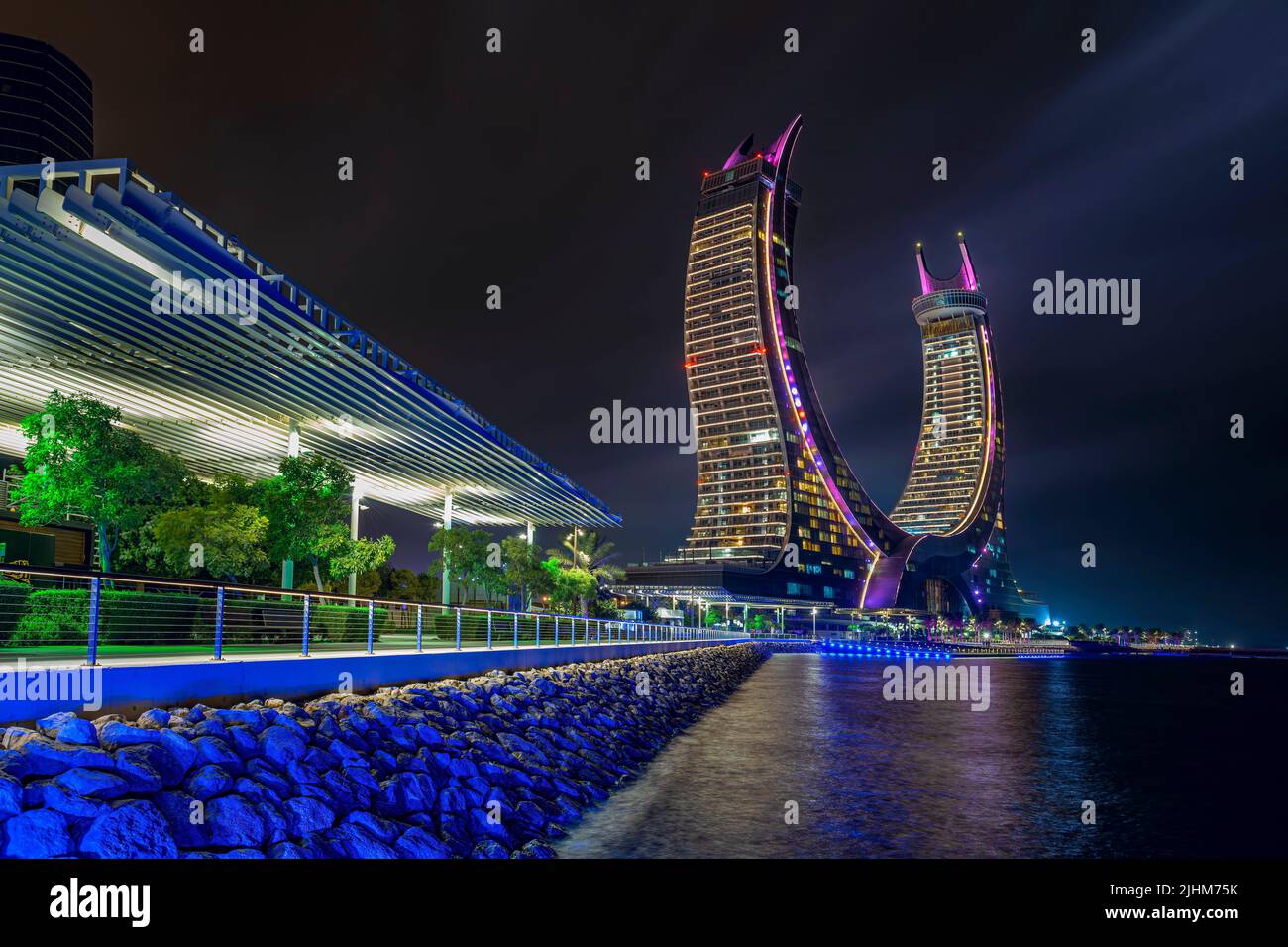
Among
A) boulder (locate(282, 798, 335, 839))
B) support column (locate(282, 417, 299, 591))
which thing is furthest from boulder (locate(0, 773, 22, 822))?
support column (locate(282, 417, 299, 591))

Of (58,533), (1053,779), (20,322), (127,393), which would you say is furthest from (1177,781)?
(58,533)

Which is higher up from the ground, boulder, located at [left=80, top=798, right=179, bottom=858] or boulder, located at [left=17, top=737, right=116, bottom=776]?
boulder, located at [left=17, top=737, right=116, bottom=776]

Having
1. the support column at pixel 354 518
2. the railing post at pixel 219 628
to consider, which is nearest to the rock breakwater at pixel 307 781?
the railing post at pixel 219 628

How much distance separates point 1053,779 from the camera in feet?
60.3

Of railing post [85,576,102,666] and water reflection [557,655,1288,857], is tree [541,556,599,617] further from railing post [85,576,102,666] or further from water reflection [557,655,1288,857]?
railing post [85,576,102,666]

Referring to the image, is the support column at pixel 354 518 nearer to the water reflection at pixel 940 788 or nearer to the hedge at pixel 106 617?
the water reflection at pixel 940 788

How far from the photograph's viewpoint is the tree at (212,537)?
83.0 ft

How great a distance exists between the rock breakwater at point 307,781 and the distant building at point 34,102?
162249mm

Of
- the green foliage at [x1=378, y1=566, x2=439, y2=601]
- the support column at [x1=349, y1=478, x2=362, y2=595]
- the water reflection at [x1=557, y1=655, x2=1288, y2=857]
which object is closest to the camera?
the water reflection at [x1=557, y1=655, x2=1288, y2=857]

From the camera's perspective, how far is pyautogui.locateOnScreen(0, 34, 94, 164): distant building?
142 meters

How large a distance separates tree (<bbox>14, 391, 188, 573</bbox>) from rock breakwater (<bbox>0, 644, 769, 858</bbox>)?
559 inches
